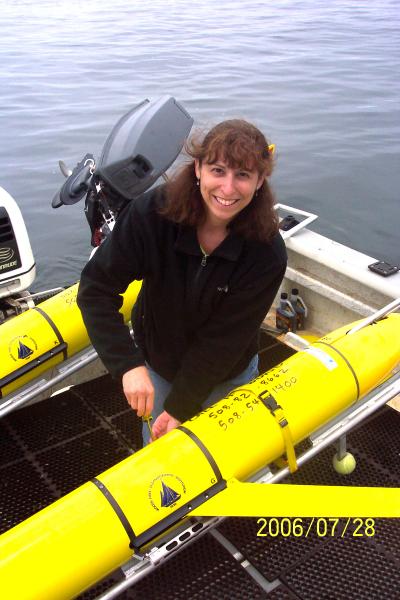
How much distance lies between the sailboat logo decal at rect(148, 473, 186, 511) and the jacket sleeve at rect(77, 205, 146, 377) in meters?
0.37

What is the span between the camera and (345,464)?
250 centimetres

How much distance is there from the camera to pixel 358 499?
6.15 feet

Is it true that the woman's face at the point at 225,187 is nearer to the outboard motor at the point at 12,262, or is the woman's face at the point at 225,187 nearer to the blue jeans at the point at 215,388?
the blue jeans at the point at 215,388

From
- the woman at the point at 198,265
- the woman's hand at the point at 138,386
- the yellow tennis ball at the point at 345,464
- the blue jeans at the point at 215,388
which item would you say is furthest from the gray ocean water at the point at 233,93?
the yellow tennis ball at the point at 345,464

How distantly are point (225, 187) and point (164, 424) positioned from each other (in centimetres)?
91

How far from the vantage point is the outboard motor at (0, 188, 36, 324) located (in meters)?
3.35

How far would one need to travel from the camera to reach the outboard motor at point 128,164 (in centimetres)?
316

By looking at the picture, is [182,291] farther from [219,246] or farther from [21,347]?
[21,347]

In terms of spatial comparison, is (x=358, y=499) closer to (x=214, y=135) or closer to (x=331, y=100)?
(x=214, y=135)

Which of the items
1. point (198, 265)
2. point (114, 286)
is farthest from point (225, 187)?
point (114, 286)

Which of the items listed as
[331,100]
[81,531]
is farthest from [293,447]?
[331,100]

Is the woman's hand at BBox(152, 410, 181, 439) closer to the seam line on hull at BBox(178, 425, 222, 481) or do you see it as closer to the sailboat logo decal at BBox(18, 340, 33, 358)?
the seam line on hull at BBox(178, 425, 222, 481)

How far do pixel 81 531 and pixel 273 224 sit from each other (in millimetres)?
1108

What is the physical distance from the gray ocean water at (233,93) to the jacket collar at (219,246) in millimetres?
359
